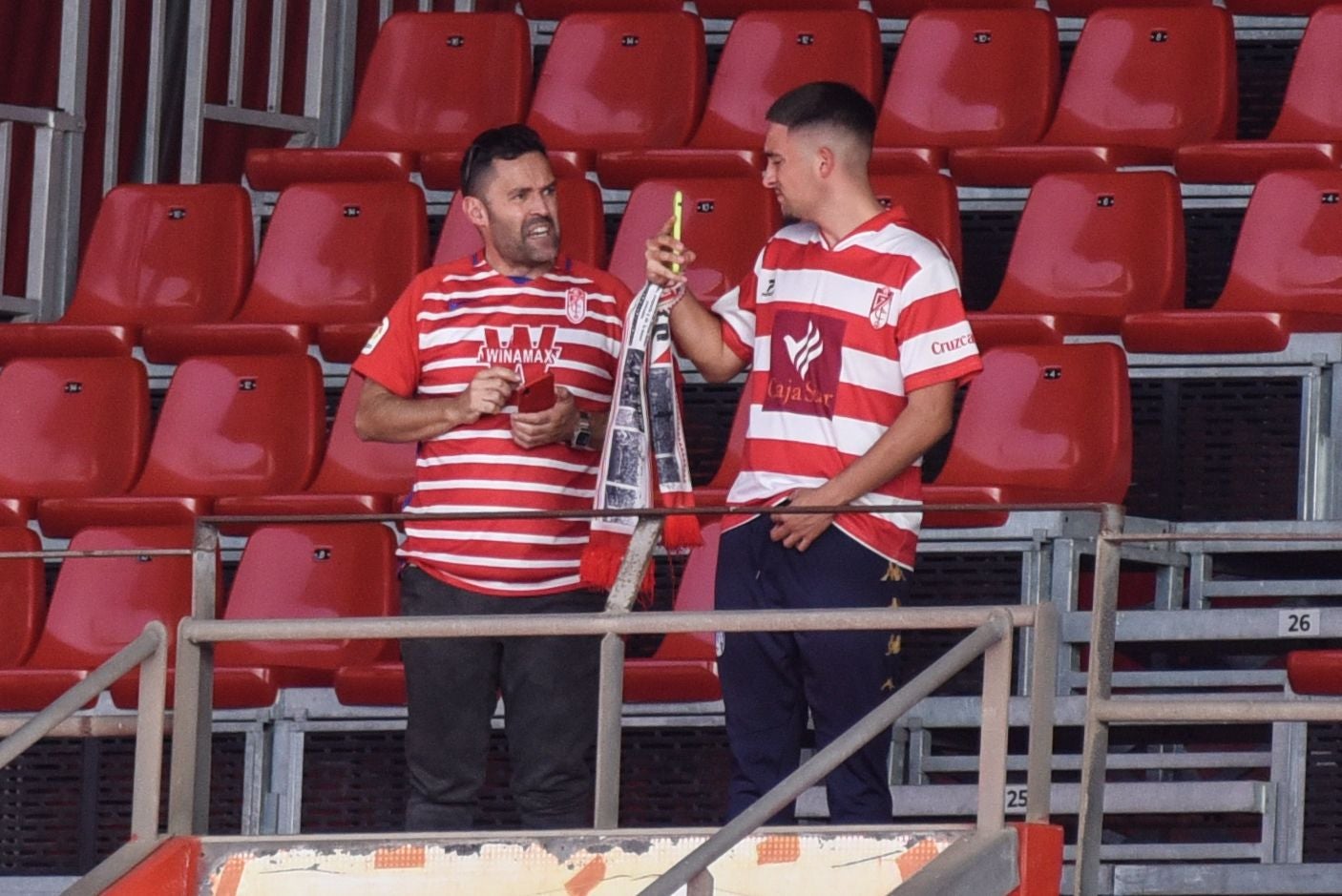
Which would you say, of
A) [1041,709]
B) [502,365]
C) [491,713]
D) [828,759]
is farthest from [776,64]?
[828,759]

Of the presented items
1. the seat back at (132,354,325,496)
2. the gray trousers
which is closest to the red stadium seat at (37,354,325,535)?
the seat back at (132,354,325,496)

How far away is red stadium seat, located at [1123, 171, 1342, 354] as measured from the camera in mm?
4457

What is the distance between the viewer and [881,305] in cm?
322

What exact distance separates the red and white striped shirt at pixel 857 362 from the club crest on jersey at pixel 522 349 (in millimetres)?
355

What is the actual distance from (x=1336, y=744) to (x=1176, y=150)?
141 centimetres

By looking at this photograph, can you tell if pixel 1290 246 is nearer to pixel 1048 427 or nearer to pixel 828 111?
pixel 1048 427

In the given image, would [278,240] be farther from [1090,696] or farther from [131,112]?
[1090,696]

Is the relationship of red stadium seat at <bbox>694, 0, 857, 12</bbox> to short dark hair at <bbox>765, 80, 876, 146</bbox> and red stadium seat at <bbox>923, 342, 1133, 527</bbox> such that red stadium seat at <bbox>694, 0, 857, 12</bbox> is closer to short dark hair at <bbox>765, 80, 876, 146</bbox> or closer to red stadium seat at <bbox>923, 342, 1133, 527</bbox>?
red stadium seat at <bbox>923, 342, 1133, 527</bbox>

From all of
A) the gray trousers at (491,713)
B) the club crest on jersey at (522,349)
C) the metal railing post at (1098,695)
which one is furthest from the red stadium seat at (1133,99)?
the metal railing post at (1098,695)

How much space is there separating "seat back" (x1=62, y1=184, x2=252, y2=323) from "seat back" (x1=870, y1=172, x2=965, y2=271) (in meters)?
1.48

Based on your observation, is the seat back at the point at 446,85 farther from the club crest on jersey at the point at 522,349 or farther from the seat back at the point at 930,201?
the club crest on jersey at the point at 522,349

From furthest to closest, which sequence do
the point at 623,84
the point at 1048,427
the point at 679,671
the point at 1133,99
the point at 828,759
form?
1. the point at 623,84
2. the point at 1133,99
3. the point at 1048,427
4. the point at 679,671
5. the point at 828,759

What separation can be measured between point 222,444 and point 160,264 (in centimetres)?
75

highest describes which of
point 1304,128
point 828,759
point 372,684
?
point 1304,128
